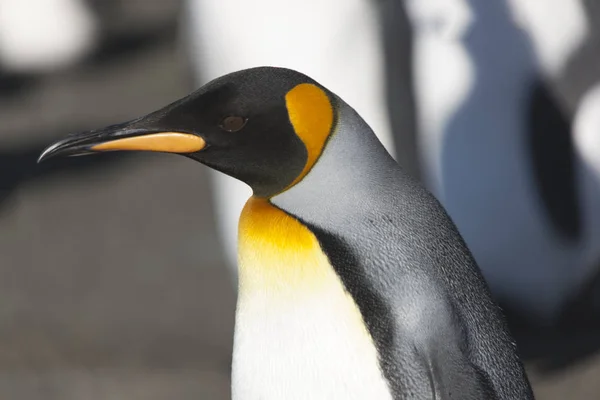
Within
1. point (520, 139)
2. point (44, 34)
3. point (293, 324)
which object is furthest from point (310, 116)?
point (44, 34)

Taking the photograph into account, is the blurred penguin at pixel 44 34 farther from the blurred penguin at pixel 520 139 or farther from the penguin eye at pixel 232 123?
the penguin eye at pixel 232 123

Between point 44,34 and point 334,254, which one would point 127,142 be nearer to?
point 334,254

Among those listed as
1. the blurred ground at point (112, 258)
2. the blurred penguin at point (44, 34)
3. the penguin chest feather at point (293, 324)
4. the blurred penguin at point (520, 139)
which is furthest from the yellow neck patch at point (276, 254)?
the blurred penguin at point (44, 34)

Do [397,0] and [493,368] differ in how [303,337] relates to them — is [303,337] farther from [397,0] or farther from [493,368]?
[397,0]

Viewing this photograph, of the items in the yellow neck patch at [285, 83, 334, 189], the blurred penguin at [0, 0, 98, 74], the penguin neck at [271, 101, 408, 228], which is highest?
the blurred penguin at [0, 0, 98, 74]

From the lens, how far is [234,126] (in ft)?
2.86

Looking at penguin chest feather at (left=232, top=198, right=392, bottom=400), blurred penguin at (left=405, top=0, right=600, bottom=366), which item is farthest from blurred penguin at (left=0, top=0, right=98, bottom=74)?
penguin chest feather at (left=232, top=198, right=392, bottom=400)

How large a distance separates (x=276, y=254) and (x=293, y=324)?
71mm

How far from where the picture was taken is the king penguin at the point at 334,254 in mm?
868

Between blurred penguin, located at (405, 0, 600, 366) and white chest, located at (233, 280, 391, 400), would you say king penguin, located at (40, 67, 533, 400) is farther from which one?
blurred penguin, located at (405, 0, 600, 366)

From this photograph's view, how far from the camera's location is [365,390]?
0.90 metres

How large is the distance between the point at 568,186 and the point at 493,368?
1.16m

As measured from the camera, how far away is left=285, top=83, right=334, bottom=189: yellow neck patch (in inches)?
34.4

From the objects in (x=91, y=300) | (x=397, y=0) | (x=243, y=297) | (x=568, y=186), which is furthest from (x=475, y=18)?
(x=243, y=297)
